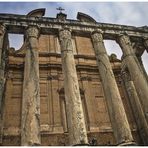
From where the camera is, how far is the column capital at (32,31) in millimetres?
12098

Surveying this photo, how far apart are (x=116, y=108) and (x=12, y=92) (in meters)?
8.06

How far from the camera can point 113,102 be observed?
33.9 ft

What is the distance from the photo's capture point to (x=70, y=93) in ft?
32.5

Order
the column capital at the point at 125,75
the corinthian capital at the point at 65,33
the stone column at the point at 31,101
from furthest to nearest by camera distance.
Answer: the column capital at the point at 125,75 < the corinthian capital at the point at 65,33 < the stone column at the point at 31,101

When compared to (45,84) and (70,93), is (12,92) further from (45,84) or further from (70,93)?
(70,93)

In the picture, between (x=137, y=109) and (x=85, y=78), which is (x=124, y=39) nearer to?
(x=137, y=109)

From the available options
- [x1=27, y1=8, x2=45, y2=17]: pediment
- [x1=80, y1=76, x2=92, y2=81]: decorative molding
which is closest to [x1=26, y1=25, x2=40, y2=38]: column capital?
[x1=80, y1=76, x2=92, y2=81]: decorative molding

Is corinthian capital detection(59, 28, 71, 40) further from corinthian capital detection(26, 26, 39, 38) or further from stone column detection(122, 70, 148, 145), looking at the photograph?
stone column detection(122, 70, 148, 145)

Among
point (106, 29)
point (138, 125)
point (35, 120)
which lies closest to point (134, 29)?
point (106, 29)

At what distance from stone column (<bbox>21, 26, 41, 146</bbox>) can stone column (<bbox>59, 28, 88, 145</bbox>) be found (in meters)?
1.27

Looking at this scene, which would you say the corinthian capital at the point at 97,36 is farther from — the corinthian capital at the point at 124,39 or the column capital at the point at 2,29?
the column capital at the point at 2,29

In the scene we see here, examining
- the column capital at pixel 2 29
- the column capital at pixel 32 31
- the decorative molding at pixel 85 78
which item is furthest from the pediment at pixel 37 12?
the column capital at pixel 2 29

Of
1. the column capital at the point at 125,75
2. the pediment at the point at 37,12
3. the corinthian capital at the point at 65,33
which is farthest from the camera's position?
the pediment at the point at 37,12

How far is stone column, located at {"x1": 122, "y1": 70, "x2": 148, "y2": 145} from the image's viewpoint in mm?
13661
